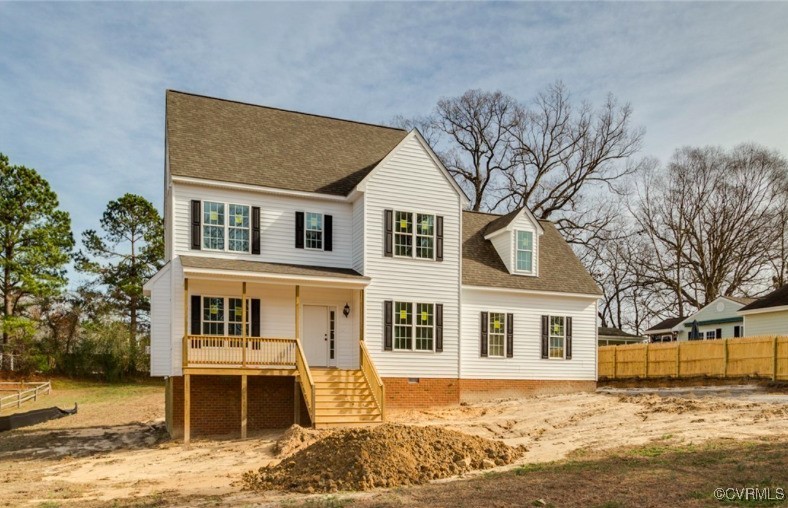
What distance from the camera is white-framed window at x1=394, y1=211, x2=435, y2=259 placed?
23014mm

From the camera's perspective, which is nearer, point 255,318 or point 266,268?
point 266,268

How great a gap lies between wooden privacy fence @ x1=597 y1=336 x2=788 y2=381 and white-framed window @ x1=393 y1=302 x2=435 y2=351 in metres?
12.5

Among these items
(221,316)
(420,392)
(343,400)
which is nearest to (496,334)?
(420,392)

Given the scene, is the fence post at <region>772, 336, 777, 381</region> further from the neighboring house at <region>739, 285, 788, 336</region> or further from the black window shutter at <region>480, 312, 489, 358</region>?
the black window shutter at <region>480, 312, 489, 358</region>

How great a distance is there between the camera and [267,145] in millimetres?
24047

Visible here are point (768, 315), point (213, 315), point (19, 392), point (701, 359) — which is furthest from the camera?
point (19, 392)

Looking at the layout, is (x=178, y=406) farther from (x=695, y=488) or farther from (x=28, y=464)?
(x=695, y=488)

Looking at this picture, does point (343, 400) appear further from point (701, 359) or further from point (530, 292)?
point (701, 359)

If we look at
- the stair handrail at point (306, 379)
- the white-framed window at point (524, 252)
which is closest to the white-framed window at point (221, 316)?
the stair handrail at point (306, 379)

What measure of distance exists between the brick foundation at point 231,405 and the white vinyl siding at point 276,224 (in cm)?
363

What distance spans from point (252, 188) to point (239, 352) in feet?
16.1

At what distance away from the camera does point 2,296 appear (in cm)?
4528

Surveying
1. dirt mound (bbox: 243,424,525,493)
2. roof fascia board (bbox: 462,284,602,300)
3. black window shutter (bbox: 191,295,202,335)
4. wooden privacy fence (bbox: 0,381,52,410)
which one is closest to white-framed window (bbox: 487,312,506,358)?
roof fascia board (bbox: 462,284,602,300)

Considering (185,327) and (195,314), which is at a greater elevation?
(195,314)
